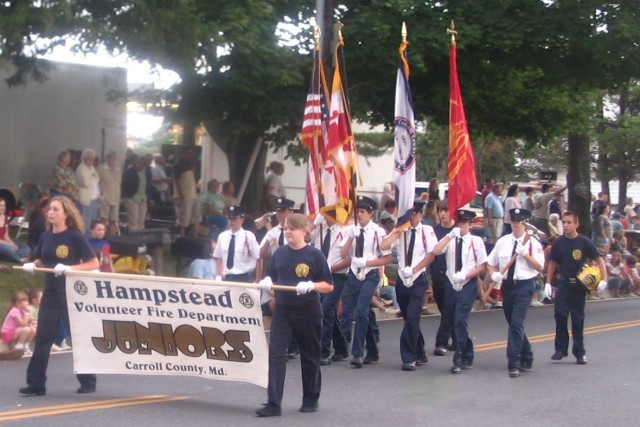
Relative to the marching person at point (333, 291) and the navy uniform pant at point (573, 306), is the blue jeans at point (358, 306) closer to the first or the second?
the marching person at point (333, 291)

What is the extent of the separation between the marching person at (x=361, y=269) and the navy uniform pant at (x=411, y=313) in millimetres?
349

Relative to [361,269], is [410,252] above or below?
above

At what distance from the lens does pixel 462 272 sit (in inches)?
499

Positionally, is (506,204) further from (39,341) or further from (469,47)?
(39,341)

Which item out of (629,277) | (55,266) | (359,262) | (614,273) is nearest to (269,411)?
(55,266)

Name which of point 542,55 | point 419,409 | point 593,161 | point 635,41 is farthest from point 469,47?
point 593,161

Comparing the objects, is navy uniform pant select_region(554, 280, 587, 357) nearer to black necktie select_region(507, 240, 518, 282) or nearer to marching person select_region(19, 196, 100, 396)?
black necktie select_region(507, 240, 518, 282)

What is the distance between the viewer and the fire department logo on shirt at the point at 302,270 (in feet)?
31.9

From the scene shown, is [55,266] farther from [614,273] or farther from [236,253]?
[614,273]

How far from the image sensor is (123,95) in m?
19.4

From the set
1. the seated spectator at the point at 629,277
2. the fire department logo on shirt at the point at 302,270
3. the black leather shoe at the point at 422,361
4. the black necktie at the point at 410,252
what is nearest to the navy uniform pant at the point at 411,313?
the black necktie at the point at 410,252

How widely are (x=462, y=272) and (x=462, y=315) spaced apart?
1.59 ft

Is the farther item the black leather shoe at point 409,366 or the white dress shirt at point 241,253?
the white dress shirt at point 241,253

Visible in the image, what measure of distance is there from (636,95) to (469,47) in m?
24.4
